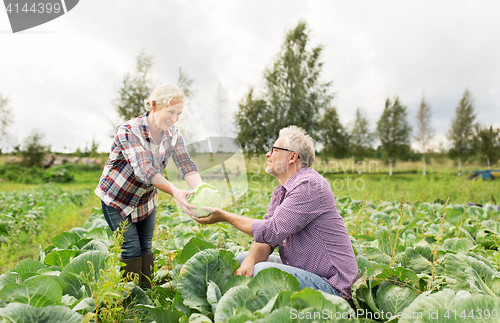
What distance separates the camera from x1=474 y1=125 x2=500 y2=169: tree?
20109 millimetres

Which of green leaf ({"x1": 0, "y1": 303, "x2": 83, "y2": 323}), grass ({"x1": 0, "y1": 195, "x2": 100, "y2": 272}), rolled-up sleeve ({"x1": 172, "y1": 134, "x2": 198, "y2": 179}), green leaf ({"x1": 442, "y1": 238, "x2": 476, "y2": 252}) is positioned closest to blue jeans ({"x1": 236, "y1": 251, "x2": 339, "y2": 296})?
rolled-up sleeve ({"x1": 172, "y1": 134, "x2": 198, "y2": 179})

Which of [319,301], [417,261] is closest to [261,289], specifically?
[319,301]

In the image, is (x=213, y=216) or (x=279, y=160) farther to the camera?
(x=279, y=160)

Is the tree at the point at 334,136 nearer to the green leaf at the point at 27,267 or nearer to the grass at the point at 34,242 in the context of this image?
the grass at the point at 34,242

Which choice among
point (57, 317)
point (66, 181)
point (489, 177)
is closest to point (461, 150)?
point (489, 177)

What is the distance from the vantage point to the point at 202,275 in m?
1.91

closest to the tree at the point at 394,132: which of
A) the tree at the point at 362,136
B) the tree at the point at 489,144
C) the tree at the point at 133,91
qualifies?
the tree at the point at 362,136

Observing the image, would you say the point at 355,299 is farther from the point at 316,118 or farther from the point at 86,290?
the point at 316,118

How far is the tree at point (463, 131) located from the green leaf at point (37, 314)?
84.8 feet

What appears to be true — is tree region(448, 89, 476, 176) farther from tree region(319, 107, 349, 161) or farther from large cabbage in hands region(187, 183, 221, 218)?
large cabbage in hands region(187, 183, 221, 218)

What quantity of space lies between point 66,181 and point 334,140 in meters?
18.8

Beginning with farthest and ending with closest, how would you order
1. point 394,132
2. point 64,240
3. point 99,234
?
point 394,132 → point 99,234 → point 64,240

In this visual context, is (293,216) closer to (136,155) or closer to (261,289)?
(261,289)

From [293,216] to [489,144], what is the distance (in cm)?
2479
